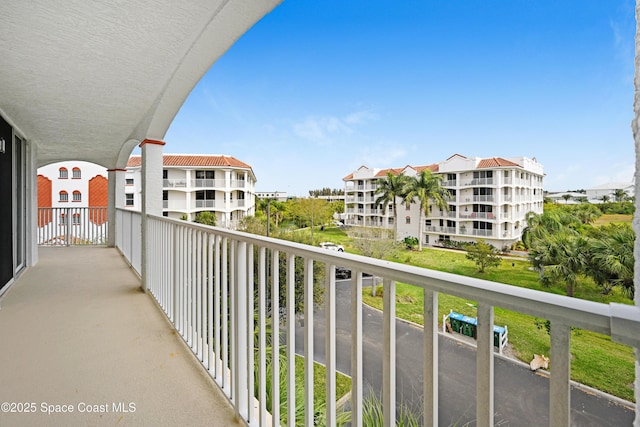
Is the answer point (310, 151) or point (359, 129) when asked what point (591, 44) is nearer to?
point (359, 129)

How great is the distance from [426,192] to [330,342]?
2684mm

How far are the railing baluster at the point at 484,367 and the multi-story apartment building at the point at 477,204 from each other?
1.98 m

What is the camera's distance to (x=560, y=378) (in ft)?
1.71

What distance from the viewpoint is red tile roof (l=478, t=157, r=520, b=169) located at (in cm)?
312

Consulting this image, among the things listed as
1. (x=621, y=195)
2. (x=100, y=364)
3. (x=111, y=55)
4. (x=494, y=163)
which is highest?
(x=111, y=55)

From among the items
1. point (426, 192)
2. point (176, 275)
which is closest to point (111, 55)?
point (176, 275)

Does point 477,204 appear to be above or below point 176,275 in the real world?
above

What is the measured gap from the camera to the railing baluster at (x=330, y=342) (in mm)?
986

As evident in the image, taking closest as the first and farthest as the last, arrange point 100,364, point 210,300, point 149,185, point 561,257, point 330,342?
1. point 330,342
2. point 561,257
3. point 210,300
4. point 100,364
5. point 149,185

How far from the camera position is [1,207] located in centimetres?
368

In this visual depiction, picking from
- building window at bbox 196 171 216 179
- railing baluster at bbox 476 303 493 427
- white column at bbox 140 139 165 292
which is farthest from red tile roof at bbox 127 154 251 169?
railing baluster at bbox 476 303 493 427

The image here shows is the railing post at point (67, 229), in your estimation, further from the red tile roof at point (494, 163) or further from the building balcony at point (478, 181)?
the red tile roof at point (494, 163)

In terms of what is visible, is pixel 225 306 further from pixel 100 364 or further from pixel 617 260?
pixel 617 260

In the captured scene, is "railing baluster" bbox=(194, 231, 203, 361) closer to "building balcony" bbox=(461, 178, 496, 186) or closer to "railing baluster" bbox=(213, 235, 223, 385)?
"railing baluster" bbox=(213, 235, 223, 385)
